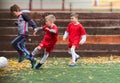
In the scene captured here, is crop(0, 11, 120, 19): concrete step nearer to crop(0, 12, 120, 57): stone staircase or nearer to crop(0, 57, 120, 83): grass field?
crop(0, 12, 120, 57): stone staircase

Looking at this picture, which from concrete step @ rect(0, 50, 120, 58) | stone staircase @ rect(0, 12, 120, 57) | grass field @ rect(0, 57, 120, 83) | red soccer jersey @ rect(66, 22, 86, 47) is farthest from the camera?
stone staircase @ rect(0, 12, 120, 57)

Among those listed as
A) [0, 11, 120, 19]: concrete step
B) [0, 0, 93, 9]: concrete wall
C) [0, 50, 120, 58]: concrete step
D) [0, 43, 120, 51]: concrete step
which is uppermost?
[0, 0, 93, 9]: concrete wall

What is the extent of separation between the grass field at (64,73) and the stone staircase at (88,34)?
92 centimetres

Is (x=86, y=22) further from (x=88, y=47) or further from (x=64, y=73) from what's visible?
(x=64, y=73)

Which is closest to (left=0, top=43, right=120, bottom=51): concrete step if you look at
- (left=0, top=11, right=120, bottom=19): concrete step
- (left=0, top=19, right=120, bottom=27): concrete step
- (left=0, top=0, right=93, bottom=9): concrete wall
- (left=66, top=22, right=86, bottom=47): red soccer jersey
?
(left=0, top=19, right=120, bottom=27): concrete step

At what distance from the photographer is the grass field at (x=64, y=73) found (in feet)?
25.2

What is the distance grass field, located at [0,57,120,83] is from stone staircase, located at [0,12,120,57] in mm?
923

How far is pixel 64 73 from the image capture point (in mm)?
8445

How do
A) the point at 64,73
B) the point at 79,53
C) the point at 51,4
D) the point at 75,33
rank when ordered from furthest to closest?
1. the point at 51,4
2. the point at 79,53
3. the point at 75,33
4. the point at 64,73

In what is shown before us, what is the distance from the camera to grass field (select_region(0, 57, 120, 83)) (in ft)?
25.2

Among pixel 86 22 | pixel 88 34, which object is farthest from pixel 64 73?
pixel 86 22

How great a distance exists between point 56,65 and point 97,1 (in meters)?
6.07

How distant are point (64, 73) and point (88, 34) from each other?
3.25 m

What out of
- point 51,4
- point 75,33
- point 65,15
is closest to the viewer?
point 75,33
